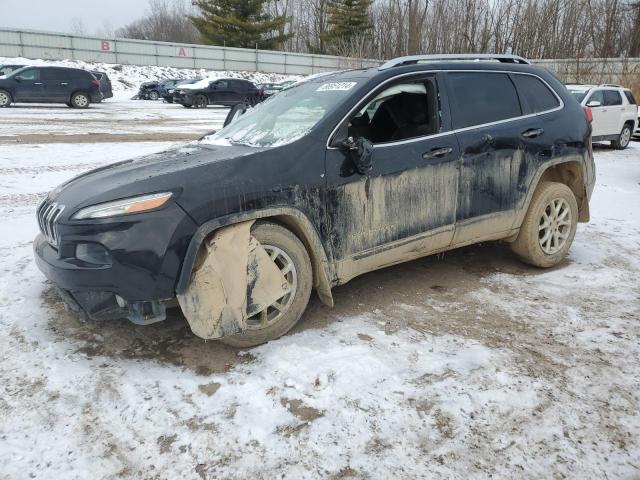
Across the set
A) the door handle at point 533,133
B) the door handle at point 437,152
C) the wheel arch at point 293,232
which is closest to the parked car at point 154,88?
the door handle at point 533,133

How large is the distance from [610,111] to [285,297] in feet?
43.3

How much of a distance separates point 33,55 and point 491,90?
130 ft

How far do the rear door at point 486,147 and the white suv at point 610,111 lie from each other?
33.1ft

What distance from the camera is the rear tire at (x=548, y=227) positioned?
4.31 meters

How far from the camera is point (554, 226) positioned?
4.44 metres

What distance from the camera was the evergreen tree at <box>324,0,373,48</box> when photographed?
51250 millimetres

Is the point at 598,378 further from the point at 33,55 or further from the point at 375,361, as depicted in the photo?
the point at 33,55

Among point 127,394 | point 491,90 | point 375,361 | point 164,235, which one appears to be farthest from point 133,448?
point 491,90

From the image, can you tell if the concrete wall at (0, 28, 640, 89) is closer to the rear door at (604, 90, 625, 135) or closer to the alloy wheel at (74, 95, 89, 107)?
the rear door at (604, 90, 625, 135)

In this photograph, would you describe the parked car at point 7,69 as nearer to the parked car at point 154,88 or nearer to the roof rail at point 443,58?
the parked car at point 154,88

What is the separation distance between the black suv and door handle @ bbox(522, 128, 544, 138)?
0.01 m

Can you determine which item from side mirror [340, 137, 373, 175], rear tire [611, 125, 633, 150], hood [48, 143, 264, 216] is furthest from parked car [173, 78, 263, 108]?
side mirror [340, 137, 373, 175]

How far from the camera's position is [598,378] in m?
2.77

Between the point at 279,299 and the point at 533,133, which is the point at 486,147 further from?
the point at 279,299
